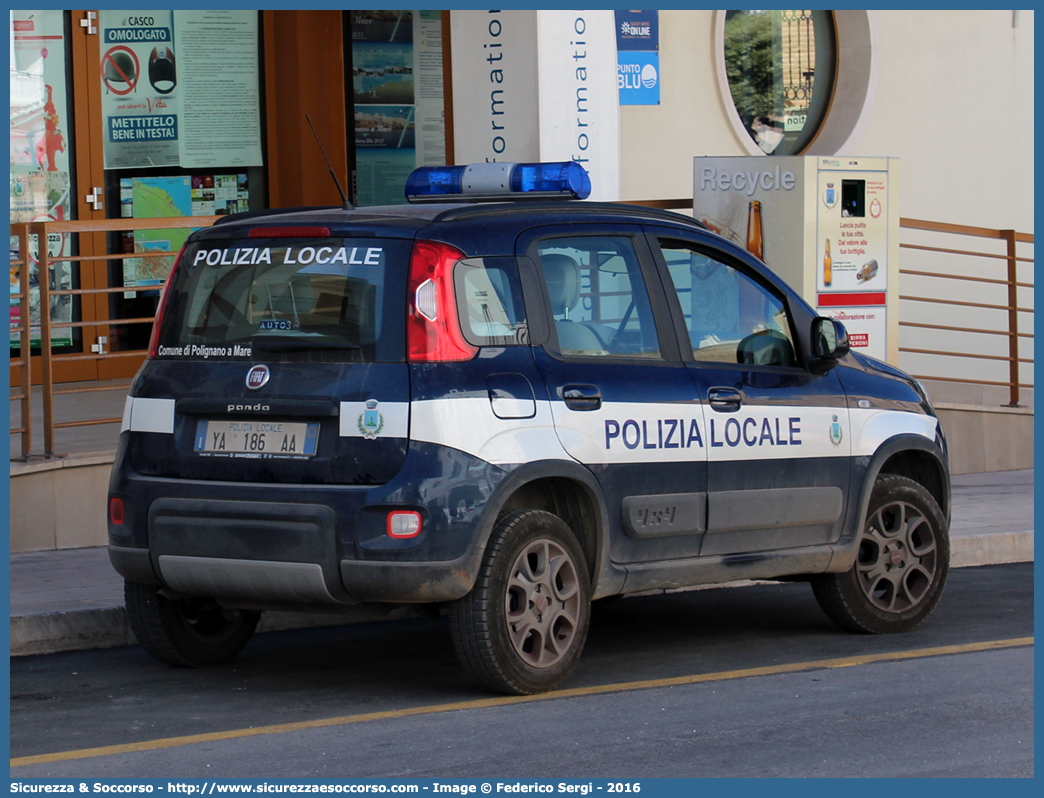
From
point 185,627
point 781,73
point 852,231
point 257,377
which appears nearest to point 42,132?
point 852,231

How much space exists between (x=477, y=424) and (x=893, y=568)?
8.63 feet

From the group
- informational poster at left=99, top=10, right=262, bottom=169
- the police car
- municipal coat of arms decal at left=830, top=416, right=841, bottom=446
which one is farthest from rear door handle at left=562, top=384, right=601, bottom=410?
informational poster at left=99, top=10, right=262, bottom=169

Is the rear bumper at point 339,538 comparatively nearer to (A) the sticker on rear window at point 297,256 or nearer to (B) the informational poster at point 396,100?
(A) the sticker on rear window at point 297,256

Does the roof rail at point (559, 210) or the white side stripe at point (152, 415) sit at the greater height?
the roof rail at point (559, 210)

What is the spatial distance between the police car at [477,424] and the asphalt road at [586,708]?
1.08ft

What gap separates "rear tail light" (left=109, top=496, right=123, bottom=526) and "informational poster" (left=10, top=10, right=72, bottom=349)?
22.9 ft

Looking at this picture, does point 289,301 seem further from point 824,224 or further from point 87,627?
point 824,224

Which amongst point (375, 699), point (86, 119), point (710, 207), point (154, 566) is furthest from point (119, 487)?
point (86, 119)

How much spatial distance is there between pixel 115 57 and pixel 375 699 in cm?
880

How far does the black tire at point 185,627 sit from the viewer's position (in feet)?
21.4

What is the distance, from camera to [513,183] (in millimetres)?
6914

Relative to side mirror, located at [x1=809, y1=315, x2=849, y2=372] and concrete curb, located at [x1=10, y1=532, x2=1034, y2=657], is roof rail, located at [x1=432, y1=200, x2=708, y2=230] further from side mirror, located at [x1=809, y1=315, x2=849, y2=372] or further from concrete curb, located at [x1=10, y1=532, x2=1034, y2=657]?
concrete curb, located at [x1=10, y1=532, x2=1034, y2=657]

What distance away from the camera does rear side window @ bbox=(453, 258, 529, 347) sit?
593 centimetres

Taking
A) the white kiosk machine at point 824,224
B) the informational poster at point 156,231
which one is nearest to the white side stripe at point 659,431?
the white kiosk machine at point 824,224
